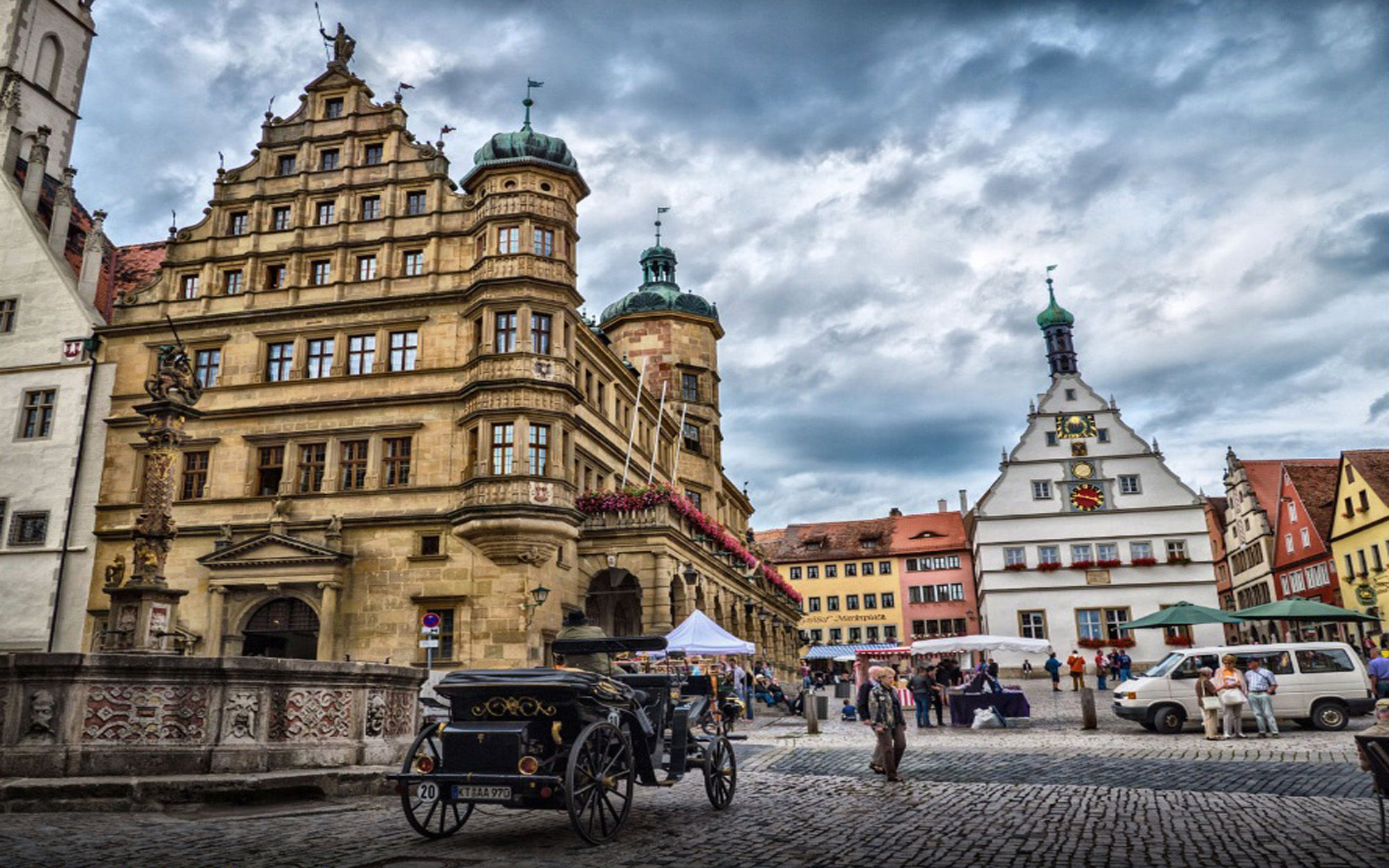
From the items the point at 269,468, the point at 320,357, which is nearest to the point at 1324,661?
the point at 320,357

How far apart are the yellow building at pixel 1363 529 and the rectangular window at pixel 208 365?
44.0 m

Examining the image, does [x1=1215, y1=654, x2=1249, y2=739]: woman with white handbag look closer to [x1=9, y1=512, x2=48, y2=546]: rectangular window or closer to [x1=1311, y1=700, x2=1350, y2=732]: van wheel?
[x1=1311, y1=700, x2=1350, y2=732]: van wheel

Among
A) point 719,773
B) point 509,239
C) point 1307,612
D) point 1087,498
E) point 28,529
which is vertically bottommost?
point 719,773

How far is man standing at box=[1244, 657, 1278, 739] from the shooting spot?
59.1 feet

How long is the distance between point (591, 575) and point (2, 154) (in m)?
26.0

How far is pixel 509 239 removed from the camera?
28.8m

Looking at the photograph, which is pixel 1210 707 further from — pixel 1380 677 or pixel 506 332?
pixel 506 332

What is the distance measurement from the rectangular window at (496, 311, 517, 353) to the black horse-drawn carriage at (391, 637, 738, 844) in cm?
1985

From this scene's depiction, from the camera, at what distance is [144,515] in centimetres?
1499

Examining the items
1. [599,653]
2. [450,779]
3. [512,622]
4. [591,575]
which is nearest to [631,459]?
[591,575]

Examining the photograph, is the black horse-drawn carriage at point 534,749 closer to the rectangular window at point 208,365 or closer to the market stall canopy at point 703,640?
the market stall canopy at point 703,640

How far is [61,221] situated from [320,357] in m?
12.0

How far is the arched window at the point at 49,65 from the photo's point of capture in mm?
43125

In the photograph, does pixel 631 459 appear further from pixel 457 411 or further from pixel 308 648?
pixel 308 648
